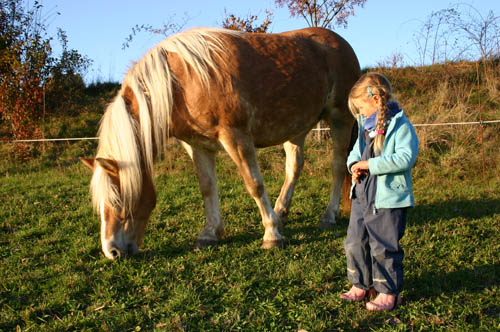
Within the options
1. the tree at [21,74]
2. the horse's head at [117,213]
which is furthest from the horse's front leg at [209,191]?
the tree at [21,74]

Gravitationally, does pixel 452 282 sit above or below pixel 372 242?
below

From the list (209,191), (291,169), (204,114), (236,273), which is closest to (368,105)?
(204,114)

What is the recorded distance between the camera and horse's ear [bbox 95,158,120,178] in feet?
10.5

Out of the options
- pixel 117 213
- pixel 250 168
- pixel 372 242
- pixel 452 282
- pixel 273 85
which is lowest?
pixel 452 282

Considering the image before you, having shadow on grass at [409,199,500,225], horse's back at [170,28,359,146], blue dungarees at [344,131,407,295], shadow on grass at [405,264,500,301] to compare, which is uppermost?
horse's back at [170,28,359,146]

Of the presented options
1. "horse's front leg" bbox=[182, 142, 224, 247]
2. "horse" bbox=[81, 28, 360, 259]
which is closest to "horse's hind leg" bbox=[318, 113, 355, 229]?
"horse" bbox=[81, 28, 360, 259]

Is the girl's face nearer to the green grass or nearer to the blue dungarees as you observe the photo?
the blue dungarees

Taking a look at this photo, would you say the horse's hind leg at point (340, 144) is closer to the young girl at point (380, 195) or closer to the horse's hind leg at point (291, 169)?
the horse's hind leg at point (291, 169)

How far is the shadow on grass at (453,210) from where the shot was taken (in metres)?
4.65

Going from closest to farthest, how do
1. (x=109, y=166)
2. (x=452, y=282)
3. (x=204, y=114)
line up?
(x=452, y=282) → (x=109, y=166) → (x=204, y=114)

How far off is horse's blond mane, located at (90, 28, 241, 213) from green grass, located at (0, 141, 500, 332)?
0.74 m

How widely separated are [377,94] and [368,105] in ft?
0.42

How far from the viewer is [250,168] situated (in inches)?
151

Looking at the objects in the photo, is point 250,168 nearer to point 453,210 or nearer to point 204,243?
point 204,243
